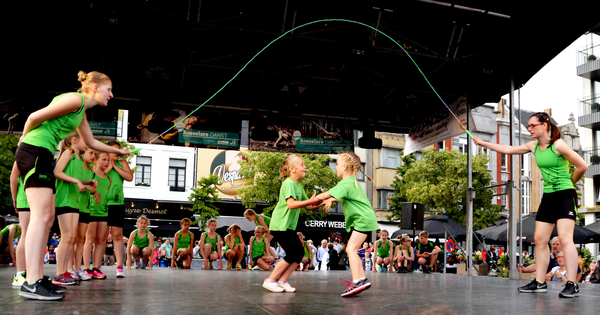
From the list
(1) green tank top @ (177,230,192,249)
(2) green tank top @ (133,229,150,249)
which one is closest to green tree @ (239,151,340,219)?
(1) green tank top @ (177,230,192,249)

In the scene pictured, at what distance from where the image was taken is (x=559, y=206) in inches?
216

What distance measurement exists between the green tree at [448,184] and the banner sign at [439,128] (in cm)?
1760

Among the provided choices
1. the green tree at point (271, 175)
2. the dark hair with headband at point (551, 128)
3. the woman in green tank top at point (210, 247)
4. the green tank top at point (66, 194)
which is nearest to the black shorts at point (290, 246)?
the green tank top at point (66, 194)

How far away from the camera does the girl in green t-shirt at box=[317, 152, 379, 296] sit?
201 inches

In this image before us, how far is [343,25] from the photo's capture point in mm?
9367

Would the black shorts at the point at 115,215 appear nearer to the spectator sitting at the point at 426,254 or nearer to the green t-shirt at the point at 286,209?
the green t-shirt at the point at 286,209

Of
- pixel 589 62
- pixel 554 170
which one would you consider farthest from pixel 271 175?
pixel 554 170

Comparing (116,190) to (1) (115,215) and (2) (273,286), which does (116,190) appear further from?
(2) (273,286)

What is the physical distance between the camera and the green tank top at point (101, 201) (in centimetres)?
656

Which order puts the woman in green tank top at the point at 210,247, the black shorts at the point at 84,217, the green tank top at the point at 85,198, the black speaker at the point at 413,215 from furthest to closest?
the black speaker at the point at 413,215 < the woman in green tank top at the point at 210,247 < the black shorts at the point at 84,217 < the green tank top at the point at 85,198

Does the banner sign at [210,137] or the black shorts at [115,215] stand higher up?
the banner sign at [210,137]

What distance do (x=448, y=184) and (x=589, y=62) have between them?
11.2m

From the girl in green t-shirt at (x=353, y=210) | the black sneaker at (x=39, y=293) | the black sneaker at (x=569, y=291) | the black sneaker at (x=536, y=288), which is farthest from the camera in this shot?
the black sneaker at (x=536, y=288)

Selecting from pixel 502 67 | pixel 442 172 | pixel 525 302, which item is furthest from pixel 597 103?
→ pixel 525 302
